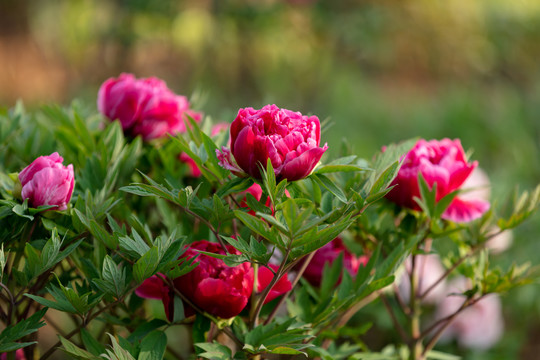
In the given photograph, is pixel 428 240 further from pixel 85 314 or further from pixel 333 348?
pixel 85 314

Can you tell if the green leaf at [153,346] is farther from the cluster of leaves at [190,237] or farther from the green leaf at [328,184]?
the green leaf at [328,184]

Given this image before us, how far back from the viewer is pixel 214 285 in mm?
472

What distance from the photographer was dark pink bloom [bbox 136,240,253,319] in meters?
0.47

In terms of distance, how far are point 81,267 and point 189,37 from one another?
13.1 ft

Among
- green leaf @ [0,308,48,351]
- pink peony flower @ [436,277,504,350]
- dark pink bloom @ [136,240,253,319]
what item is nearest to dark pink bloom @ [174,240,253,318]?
dark pink bloom @ [136,240,253,319]

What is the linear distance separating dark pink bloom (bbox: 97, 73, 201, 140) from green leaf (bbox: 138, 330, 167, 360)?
0.24 meters

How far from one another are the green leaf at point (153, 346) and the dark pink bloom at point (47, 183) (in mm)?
123

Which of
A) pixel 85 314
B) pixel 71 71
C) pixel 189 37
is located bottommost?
pixel 71 71

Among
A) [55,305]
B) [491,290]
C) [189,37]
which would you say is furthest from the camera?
[189,37]

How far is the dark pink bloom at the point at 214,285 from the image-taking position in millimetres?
475

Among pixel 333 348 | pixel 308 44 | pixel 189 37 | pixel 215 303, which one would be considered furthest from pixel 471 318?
pixel 189 37

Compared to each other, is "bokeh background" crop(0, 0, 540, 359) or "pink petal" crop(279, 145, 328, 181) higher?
"pink petal" crop(279, 145, 328, 181)

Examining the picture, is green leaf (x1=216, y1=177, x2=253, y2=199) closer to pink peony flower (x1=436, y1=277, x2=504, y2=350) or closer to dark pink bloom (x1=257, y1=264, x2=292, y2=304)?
dark pink bloom (x1=257, y1=264, x2=292, y2=304)

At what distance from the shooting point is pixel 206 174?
50 cm
